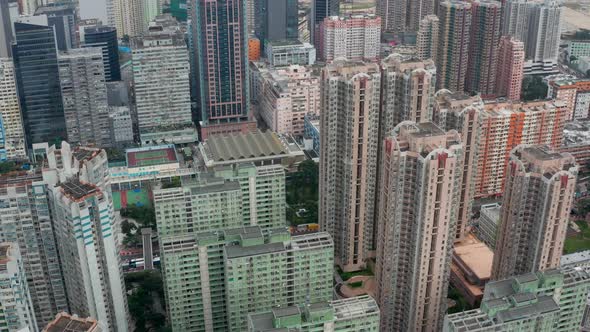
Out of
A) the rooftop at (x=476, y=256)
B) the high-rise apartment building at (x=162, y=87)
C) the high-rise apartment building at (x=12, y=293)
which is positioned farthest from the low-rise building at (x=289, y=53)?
the high-rise apartment building at (x=12, y=293)

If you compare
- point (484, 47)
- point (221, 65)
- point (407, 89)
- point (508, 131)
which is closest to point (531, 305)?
point (407, 89)

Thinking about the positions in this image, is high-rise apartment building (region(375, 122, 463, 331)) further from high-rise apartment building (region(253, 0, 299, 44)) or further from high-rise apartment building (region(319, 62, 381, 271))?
high-rise apartment building (region(253, 0, 299, 44))

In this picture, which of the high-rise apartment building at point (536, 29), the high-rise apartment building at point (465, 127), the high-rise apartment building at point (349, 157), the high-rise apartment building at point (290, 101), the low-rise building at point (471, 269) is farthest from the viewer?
the high-rise apartment building at point (536, 29)

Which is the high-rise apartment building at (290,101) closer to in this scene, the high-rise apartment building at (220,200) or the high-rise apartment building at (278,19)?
the high-rise apartment building at (278,19)

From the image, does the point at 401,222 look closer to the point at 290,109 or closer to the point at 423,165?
the point at 423,165

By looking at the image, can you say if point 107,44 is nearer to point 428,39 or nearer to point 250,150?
point 250,150

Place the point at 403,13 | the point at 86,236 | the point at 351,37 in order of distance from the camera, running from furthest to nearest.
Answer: the point at 403,13
the point at 351,37
the point at 86,236
